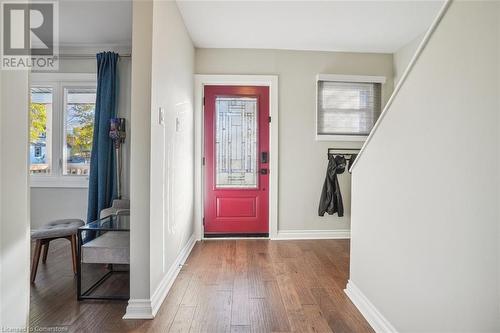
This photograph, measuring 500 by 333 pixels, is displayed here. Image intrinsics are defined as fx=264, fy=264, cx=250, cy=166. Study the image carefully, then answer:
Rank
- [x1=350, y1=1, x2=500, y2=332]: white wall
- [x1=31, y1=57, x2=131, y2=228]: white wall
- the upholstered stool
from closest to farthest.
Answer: [x1=350, y1=1, x2=500, y2=332]: white wall
the upholstered stool
[x1=31, y1=57, x2=131, y2=228]: white wall

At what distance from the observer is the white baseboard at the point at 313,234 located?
11.7 feet

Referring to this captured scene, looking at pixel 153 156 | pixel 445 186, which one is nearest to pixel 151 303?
pixel 153 156

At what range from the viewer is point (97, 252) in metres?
2.07

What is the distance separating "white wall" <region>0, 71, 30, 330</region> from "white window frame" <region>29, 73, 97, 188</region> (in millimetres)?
2997

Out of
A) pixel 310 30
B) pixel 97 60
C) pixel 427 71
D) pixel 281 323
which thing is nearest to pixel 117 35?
pixel 97 60

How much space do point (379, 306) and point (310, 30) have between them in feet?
9.14

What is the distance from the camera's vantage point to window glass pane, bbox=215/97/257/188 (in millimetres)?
3566

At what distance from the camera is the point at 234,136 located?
11.7 feet

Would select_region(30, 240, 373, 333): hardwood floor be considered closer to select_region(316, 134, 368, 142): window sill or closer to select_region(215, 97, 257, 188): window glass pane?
select_region(215, 97, 257, 188): window glass pane

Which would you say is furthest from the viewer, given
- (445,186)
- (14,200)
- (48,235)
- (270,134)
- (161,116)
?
(270,134)

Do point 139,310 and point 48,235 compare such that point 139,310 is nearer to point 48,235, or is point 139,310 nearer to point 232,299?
point 232,299

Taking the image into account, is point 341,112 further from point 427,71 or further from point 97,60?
point 97,60

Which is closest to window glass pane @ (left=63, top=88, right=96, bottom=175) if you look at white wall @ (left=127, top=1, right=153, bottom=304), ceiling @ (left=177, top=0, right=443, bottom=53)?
ceiling @ (left=177, top=0, right=443, bottom=53)

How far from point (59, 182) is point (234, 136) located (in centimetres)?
238
